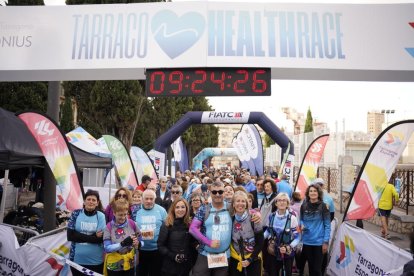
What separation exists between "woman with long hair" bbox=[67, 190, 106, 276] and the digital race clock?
2649 millimetres

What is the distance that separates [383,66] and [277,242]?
150 inches

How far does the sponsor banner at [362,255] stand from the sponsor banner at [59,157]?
4500 millimetres

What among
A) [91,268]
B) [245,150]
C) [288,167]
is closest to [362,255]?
[91,268]

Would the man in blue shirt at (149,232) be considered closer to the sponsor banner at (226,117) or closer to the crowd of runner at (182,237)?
the crowd of runner at (182,237)

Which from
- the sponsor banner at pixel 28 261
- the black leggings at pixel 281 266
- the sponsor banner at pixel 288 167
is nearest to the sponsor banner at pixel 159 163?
the sponsor banner at pixel 288 167

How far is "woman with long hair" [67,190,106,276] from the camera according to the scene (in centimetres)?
474

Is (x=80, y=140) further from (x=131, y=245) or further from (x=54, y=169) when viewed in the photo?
(x=131, y=245)

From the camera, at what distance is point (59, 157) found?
252 inches

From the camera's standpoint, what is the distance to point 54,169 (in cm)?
639

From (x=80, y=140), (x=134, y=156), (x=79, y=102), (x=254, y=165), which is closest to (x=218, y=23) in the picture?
(x=80, y=140)

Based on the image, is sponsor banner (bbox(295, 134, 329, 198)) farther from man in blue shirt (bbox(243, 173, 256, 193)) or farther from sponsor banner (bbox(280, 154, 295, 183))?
man in blue shirt (bbox(243, 173, 256, 193))

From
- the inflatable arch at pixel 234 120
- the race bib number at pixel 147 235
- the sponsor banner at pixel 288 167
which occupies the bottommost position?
the race bib number at pixel 147 235

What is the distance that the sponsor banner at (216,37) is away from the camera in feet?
22.2

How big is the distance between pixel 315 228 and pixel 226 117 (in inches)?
336
